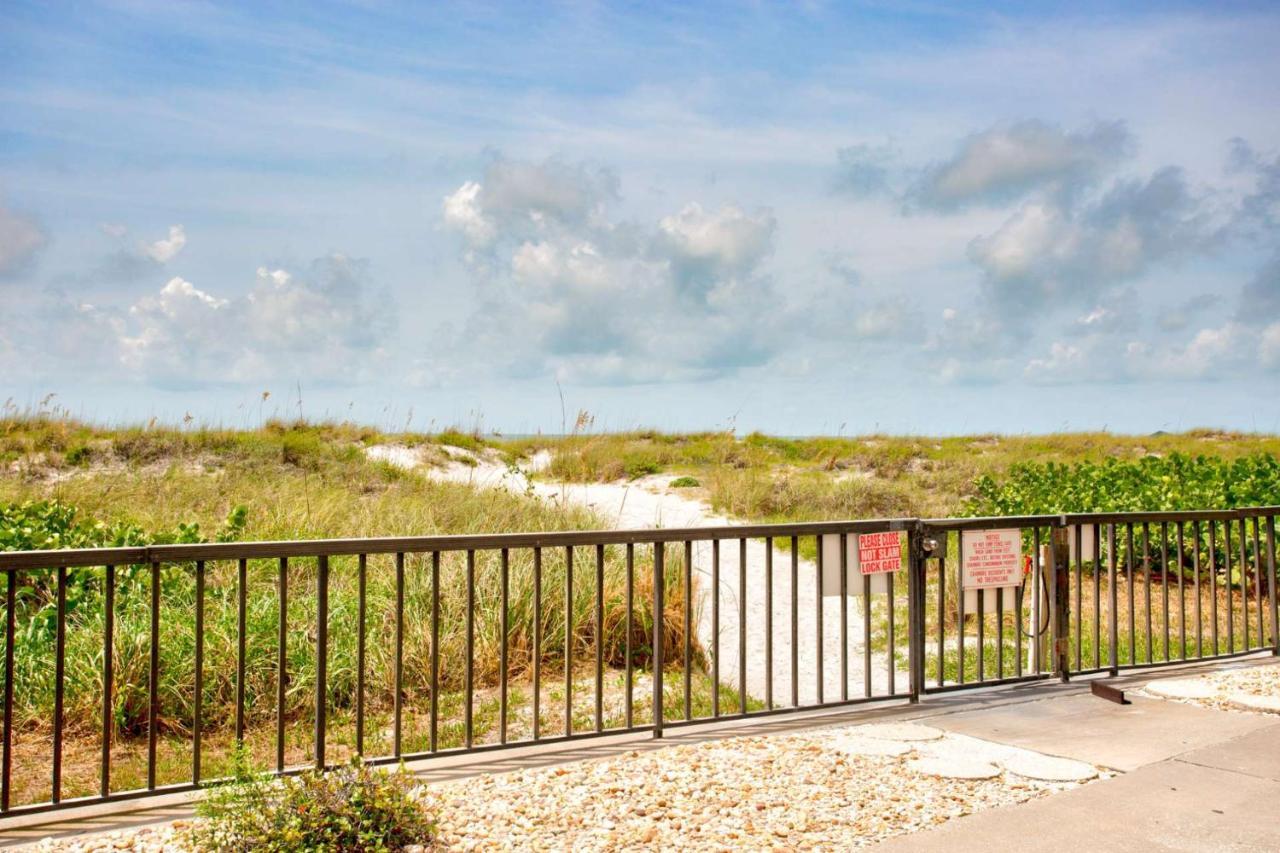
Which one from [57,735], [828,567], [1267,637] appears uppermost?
[828,567]

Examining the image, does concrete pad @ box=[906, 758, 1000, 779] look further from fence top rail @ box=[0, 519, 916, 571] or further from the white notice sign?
the white notice sign

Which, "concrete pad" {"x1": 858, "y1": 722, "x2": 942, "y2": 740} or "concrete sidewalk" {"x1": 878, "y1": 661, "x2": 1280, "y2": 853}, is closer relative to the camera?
"concrete sidewalk" {"x1": 878, "y1": 661, "x2": 1280, "y2": 853}

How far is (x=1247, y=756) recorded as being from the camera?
208 inches

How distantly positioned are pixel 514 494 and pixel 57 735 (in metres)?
8.40

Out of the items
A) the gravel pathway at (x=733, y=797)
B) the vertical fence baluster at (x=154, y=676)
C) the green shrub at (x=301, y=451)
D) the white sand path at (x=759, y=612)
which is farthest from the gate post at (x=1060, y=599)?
the green shrub at (x=301, y=451)

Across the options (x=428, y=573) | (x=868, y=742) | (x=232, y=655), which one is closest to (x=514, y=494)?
(x=428, y=573)

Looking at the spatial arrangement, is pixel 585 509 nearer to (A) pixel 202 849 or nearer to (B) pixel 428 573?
(B) pixel 428 573

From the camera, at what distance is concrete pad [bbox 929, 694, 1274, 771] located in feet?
17.7

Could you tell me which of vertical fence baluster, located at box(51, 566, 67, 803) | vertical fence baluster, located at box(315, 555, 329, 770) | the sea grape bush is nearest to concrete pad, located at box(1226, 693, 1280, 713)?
vertical fence baluster, located at box(315, 555, 329, 770)

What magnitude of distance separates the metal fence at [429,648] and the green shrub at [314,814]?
17.6 inches

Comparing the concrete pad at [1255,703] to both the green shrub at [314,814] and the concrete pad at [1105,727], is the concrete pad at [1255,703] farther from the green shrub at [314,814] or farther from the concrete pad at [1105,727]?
the green shrub at [314,814]

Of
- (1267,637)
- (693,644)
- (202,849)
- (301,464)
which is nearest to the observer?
(202,849)

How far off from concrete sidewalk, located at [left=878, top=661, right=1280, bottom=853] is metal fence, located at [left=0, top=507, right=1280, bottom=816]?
0.56 meters

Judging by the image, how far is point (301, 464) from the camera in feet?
62.6
